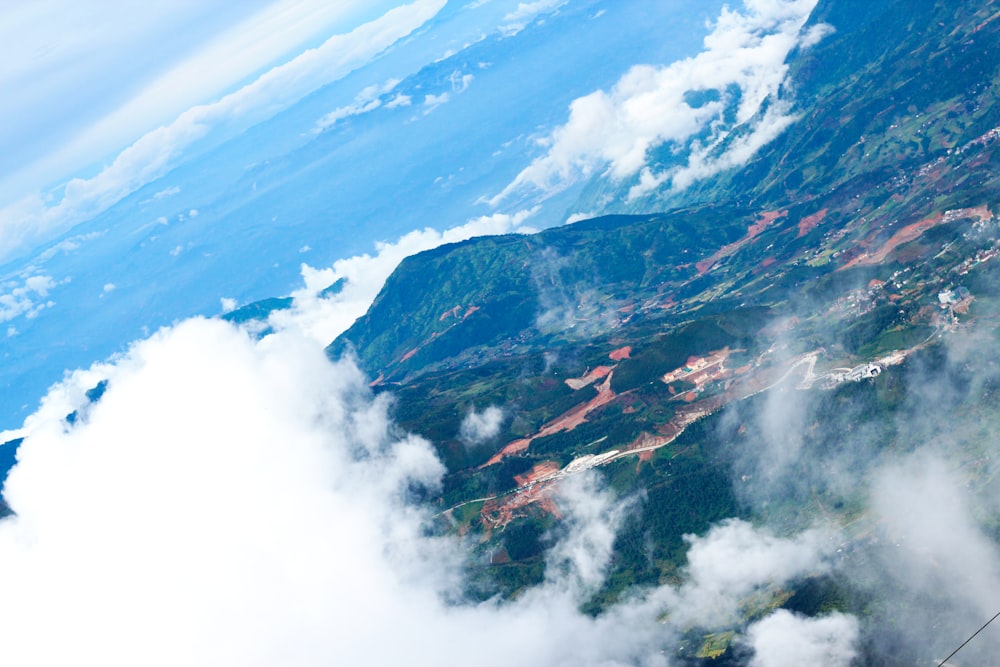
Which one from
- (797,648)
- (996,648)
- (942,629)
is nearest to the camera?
(996,648)

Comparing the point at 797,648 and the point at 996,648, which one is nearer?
the point at 996,648

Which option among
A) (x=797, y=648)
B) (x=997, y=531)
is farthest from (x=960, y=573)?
(x=797, y=648)

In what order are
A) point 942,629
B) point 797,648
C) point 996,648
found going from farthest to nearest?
point 797,648, point 942,629, point 996,648

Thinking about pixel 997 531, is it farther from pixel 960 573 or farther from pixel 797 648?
pixel 797 648

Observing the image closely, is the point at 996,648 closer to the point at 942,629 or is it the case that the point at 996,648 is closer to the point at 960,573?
the point at 942,629

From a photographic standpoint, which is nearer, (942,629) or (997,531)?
(942,629)

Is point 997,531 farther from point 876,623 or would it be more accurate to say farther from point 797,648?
point 797,648

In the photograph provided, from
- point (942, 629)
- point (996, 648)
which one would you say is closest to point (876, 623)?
point (942, 629)
